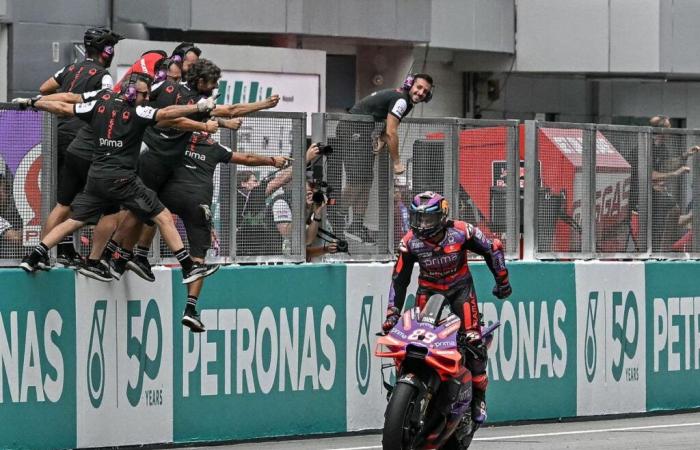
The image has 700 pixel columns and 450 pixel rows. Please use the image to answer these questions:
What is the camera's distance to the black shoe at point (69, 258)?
12852mm

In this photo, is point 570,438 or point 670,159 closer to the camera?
point 570,438

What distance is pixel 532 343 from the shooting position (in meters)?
15.5

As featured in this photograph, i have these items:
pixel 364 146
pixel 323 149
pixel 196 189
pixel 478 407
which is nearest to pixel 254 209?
pixel 323 149

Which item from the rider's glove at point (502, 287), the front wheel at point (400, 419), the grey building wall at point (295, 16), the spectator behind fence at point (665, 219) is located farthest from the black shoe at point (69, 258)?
the grey building wall at point (295, 16)

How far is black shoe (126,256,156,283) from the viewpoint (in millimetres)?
13016

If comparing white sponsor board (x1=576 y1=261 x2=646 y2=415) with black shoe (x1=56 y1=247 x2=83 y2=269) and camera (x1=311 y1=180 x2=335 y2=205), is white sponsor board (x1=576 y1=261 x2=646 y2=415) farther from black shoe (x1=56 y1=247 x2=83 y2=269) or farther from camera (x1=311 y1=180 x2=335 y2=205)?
black shoe (x1=56 y1=247 x2=83 y2=269)

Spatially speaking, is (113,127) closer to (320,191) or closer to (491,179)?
(320,191)

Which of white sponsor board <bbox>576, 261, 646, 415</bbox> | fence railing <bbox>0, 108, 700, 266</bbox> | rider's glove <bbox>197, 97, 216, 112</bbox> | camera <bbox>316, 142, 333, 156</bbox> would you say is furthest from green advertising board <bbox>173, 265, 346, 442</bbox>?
white sponsor board <bbox>576, 261, 646, 415</bbox>

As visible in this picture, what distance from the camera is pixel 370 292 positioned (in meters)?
14.6

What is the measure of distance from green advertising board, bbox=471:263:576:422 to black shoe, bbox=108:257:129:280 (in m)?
3.61

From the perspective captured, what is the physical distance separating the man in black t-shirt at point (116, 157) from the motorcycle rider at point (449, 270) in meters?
1.79

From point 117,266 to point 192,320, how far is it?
0.80 metres

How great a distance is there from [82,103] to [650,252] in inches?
263

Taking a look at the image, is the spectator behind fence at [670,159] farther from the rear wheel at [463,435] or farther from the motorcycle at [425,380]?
the motorcycle at [425,380]
